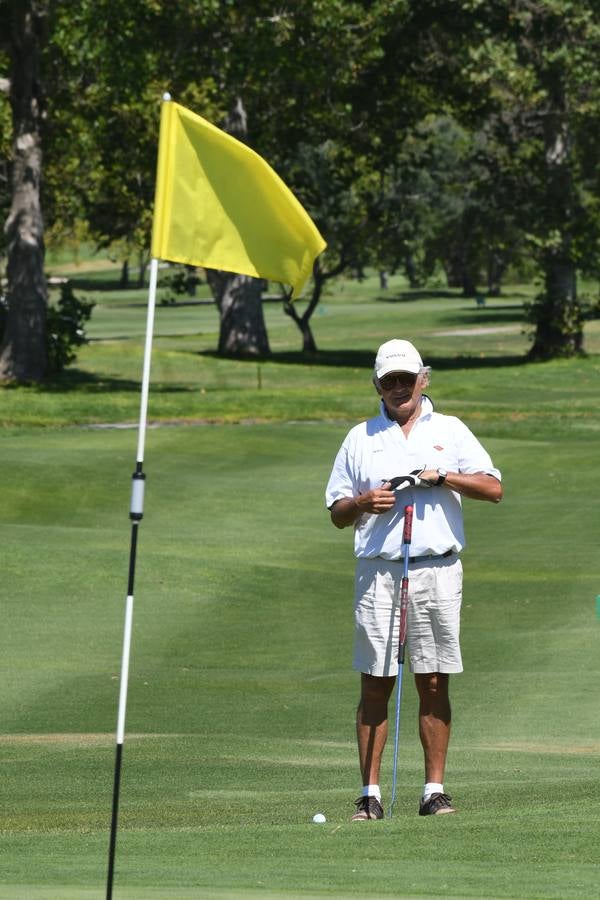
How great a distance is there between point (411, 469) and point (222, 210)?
130cm

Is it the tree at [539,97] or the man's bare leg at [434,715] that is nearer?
the man's bare leg at [434,715]

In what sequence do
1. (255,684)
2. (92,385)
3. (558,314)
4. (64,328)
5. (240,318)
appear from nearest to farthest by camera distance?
1. (255,684)
2. (92,385)
3. (64,328)
4. (558,314)
5. (240,318)

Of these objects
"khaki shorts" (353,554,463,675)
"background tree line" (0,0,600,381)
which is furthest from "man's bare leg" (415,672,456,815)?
"background tree line" (0,0,600,381)

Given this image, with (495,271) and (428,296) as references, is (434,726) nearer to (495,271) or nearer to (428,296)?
(428,296)

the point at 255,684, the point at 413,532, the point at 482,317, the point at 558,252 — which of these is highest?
the point at 558,252

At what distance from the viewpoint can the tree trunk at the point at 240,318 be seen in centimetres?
5019

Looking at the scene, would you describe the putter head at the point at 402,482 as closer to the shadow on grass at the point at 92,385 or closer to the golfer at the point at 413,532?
the golfer at the point at 413,532

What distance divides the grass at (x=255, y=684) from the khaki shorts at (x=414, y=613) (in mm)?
647

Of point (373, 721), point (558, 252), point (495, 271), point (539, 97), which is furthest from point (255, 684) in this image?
point (495, 271)

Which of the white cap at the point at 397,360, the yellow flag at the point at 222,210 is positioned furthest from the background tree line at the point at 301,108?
the white cap at the point at 397,360

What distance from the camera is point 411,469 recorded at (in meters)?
7.54

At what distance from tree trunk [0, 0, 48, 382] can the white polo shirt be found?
28723 millimetres

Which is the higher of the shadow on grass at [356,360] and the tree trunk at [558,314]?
the tree trunk at [558,314]

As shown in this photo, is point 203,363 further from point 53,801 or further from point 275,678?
point 53,801
